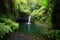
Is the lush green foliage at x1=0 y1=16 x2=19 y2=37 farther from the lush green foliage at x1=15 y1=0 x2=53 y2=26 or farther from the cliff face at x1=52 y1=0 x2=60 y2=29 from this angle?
the lush green foliage at x1=15 y1=0 x2=53 y2=26

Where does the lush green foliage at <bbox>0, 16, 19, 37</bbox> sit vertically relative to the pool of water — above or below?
above

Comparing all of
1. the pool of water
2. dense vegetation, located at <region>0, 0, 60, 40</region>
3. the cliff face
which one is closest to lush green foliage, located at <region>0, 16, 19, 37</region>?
dense vegetation, located at <region>0, 0, 60, 40</region>

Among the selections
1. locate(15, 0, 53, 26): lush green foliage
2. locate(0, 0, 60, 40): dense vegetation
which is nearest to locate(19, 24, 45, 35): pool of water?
locate(0, 0, 60, 40): dense vegetation

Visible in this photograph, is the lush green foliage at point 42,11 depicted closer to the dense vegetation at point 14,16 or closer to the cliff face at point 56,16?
the dense vegetation at point 14,16

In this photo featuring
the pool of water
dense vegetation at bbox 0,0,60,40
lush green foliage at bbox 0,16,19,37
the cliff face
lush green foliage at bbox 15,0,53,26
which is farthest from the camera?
lush green foliage at bbox 15,0,53,26

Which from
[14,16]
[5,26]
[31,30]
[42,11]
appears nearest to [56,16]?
[31,30]

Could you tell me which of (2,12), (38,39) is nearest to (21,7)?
(2,12)

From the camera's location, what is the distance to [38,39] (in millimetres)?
9352

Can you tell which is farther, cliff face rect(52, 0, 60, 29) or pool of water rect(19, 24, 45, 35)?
pool of water rect(19, 24, 45, 35)

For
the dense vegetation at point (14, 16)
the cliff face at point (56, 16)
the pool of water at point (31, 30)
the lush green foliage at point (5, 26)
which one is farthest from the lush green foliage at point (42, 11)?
the lush green foliage at point (5, 26)

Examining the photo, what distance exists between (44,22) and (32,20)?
4.47 meters

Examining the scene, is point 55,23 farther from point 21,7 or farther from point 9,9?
point 21,7

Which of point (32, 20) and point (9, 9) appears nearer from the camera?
point (9, 9)

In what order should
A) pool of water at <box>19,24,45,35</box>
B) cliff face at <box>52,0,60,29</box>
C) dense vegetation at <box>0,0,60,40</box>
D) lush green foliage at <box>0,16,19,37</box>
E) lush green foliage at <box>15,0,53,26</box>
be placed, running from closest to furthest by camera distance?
lush green foliage at <box>0,16,19,37</box> → dense vegetation at <box>0,0,60,40</box> → cliff face at <box>52,0,60,29</box> → pool of water at <box>19,24,45,35</box> → lush green foliage at <box>15,0,53,26</box>
